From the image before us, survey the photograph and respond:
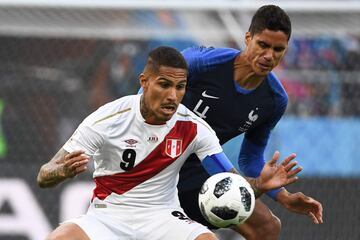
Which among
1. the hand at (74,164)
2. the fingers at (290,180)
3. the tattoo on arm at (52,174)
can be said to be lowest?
the fingers at (290,180)

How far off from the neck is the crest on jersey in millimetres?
772

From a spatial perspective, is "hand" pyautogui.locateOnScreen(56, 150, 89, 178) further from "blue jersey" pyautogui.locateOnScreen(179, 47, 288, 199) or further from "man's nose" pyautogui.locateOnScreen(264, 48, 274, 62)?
"man's nose" pyautogui.locateOnScreen(264, 48, 274, 62)

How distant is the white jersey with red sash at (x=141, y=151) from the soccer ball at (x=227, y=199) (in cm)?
45

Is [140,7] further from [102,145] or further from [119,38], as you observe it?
[102,145]

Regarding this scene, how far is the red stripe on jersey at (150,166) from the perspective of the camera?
641 centimetres

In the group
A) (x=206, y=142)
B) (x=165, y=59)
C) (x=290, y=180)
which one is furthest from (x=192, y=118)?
(x=290, y=180)

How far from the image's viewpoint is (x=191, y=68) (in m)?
6.88

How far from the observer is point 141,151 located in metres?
6.41

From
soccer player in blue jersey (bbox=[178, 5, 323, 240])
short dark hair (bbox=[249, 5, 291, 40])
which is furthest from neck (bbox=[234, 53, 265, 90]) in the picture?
short dark hair (bbox=[249, 5, 291, 40])

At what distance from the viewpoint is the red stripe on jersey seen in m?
6.41

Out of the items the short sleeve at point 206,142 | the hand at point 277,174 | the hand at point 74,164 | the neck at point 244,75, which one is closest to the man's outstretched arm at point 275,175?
the hand at point 277,174

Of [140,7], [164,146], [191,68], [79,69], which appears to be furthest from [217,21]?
[164,146]

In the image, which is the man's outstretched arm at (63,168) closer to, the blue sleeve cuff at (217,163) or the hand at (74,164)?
the hand at (74,164)

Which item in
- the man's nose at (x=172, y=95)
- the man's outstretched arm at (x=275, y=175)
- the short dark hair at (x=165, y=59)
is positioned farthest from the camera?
the short dark hair at (x=165, y=59)
